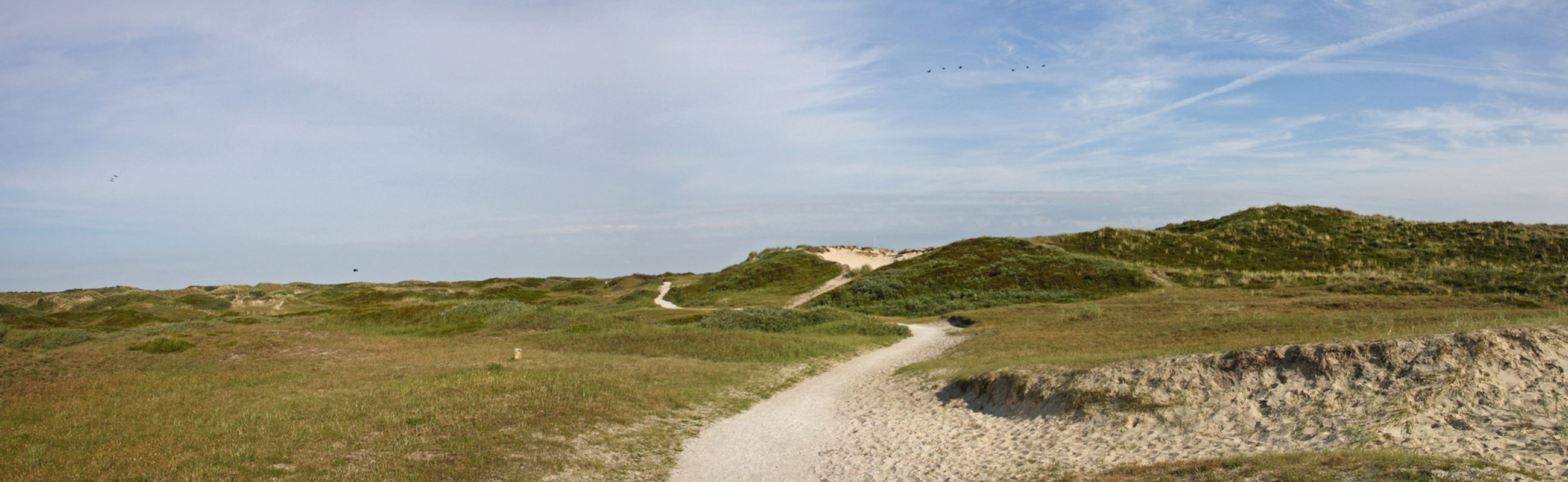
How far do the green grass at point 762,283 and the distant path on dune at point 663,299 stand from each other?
903mm

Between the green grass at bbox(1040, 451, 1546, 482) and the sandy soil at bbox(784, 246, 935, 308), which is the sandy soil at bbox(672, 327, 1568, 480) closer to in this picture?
the green grass at bbox(1040, 451, 1546, 482)

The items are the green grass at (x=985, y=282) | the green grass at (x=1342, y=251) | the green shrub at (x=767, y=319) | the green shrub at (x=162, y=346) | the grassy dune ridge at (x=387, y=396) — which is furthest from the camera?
the green grass at (x=985, y=282)

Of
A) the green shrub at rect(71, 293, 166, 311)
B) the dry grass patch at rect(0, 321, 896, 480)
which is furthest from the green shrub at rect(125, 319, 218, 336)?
the green shrub at rect(71, 293, 166, 311)

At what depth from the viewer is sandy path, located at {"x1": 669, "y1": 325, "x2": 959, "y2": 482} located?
42.2ft

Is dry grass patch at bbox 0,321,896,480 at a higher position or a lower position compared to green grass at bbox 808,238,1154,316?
lower

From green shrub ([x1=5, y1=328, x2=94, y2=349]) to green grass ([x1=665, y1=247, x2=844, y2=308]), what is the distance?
36.3 meters

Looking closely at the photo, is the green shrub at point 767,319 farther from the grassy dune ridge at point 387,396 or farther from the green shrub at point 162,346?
the green shrub at point 162,346

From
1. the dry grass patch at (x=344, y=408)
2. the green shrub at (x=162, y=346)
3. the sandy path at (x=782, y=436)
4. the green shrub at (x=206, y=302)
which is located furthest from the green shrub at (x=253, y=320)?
the sandy path at (x=782, y=436)

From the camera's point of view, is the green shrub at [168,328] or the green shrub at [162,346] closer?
the green shrub at [162,346]

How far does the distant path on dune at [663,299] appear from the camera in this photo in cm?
6041

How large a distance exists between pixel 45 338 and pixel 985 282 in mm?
49483

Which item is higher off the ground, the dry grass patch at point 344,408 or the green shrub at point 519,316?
the green shrub at point 519,316

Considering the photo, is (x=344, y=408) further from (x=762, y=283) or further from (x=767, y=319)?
(x=762, y=283)

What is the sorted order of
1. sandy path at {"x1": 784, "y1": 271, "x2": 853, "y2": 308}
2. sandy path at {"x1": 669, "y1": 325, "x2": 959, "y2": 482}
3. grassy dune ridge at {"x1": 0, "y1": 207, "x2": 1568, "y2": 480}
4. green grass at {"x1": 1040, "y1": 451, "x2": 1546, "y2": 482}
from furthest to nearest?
sandy path at {"x1": 784, "y1": 271, "x2": 853, "y2": 308} < sandy path at {"x1": 669, "y1": 325, "x2": 959, "y2": 482} < grassy dune ridge at {"x1": 0, "y1": 207, "x2": 1568, "y2": 480} < green grass at {"x1": 1040, "y1": 451, "x2": 1546, "y2": 482}
